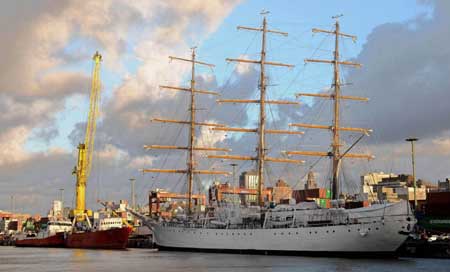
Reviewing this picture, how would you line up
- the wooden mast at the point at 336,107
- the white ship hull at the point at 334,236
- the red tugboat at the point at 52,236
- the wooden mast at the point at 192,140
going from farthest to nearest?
the red tugboat at the point at 52,236, the wooden mast at the point at 192,140, the wooden mast at the point at 336,107, the white ship hull at the point at 334,236

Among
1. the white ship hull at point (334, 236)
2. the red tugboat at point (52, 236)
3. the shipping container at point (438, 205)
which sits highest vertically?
the shipping container at point (438, 205)

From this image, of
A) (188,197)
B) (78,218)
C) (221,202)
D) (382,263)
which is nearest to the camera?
(382,263)

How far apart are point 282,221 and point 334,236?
9.77 meters

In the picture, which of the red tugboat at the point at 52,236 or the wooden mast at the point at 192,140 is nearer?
the wooden mast at the point at 192,140

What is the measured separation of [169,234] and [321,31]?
133 ft

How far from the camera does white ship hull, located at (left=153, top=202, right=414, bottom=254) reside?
220 ft

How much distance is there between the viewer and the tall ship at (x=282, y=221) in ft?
224

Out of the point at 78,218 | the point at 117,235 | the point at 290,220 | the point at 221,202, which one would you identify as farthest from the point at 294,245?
the point at 78,218

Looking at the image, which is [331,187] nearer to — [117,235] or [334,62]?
[334,62]

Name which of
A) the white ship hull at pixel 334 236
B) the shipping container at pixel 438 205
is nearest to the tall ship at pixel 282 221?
the white ship hull at pixel 334 236

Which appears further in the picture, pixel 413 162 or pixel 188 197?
pixel 188 197

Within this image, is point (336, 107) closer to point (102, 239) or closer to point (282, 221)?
point (282, 221)

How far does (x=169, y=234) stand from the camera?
324 ft

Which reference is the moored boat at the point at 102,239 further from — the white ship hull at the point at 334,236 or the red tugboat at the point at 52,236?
the white ship hull at the point at 334,236
